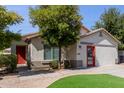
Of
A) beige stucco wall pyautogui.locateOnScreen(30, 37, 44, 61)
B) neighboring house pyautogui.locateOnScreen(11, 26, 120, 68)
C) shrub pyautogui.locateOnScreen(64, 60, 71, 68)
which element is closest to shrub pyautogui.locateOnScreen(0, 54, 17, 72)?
neighboring house pyautogui.locateOnScreen(11, 26, 120, 68)

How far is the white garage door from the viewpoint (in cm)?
2539

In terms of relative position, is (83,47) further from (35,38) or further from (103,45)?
(35,38)

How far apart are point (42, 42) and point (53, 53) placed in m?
1.54

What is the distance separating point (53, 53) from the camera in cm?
2438

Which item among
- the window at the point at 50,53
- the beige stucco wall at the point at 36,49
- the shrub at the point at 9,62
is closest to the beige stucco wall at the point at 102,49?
the window at the point at 50,53

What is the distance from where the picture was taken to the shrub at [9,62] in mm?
19170

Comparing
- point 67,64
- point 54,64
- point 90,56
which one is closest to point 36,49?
point 54,64

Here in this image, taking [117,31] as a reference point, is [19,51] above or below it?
below

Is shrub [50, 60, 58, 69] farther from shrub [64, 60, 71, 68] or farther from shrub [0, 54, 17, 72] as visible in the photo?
shrub [0, 54, 17, 72]

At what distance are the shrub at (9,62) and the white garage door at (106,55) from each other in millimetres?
9165

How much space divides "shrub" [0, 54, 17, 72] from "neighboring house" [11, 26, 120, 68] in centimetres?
373

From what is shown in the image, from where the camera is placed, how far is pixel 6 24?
17453mm
